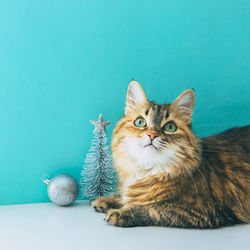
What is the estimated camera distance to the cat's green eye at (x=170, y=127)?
131cm

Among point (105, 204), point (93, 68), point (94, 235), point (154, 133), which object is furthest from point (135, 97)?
point (94, 235)

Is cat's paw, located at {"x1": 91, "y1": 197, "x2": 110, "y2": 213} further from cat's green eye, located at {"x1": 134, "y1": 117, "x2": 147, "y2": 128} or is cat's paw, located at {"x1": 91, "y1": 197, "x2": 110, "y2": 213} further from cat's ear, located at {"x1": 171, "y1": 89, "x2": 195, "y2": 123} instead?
cat's ear, located at {"x1": 171, "y1": 89, "x2": 195, "y2": 123}

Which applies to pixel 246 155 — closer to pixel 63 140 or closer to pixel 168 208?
pixel 168 208

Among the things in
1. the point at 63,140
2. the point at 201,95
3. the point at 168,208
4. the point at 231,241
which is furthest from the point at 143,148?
the point at 201,95

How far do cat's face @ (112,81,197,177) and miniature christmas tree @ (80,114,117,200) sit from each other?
207 mm

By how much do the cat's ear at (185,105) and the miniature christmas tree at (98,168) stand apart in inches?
16.0

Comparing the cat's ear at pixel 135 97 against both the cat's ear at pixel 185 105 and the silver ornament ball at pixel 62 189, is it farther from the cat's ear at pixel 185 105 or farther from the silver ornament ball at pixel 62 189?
the silver ornament ball at pixel 62 189

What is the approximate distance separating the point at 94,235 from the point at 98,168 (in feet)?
1.79

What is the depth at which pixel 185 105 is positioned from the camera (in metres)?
1.38

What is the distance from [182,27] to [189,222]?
3.70 feet

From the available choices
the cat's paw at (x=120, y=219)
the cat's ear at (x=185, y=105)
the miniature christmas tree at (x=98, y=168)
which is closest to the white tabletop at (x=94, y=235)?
the cat's paw at (x=120, y=219)

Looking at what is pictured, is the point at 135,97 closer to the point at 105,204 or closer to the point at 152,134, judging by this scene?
the point at 152,134

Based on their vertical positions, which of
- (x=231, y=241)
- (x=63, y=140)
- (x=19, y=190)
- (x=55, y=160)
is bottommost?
(x=231, y=241)

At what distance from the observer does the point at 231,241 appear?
3.35ft
